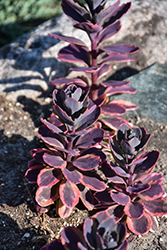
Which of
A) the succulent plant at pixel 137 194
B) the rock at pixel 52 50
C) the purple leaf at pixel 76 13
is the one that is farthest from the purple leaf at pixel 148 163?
the rock at pixel 52 50

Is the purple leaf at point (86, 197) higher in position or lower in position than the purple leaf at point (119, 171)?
lower

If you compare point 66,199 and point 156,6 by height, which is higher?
point 156,6

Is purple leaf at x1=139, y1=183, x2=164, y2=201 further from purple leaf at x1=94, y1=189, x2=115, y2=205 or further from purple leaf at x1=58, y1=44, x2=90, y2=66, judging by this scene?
purple leaf at x1=58, y1=44, x2=90, y2=66

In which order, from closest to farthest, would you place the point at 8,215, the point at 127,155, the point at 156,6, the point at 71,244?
the point at 71,244, the point at 127,155, the point at 8,215, the point at 156,6

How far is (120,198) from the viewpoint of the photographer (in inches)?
69.0

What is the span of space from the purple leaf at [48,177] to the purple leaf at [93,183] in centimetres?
16

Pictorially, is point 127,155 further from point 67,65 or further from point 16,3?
point 16,3

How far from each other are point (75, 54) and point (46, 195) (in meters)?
1.12

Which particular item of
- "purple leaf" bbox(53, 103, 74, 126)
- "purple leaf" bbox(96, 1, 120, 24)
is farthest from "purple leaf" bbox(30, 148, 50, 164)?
"purple leaf" bbox(96, 1, 120, 24)

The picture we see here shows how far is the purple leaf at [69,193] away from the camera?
1751 mm

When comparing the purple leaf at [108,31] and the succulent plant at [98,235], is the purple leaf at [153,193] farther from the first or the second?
the purple leaf at [108,31]

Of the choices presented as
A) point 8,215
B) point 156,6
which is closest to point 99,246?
point 8,215

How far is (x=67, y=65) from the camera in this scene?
2.97m

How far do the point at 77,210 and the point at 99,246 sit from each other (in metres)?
0.79
